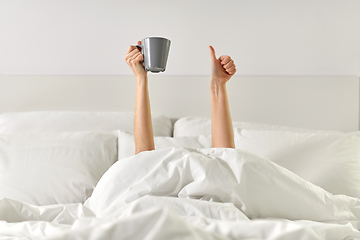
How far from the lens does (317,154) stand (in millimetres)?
1647

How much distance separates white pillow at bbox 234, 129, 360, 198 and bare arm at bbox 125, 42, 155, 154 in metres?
0.45

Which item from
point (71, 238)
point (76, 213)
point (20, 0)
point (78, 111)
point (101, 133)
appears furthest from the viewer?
point (20, 0)

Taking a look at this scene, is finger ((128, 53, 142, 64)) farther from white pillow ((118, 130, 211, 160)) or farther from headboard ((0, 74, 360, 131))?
headboard ((0, 74, 360, 131))

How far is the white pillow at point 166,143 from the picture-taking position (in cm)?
171

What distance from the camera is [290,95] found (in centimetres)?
213

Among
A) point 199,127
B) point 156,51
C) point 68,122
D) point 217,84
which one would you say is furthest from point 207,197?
point 68,122

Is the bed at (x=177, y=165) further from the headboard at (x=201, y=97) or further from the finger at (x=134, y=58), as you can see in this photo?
the finger at (x=134, y=58)

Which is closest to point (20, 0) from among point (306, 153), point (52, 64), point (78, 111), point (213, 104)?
point (52, 64)

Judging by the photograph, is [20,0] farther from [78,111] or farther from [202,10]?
[202,10]

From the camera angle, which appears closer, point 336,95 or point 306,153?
point 306,153

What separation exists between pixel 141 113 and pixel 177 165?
1.90 feet

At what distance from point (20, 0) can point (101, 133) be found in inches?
43.4

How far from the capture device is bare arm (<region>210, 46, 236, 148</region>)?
162 centimetres

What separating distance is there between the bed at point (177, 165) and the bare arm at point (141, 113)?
12cm
